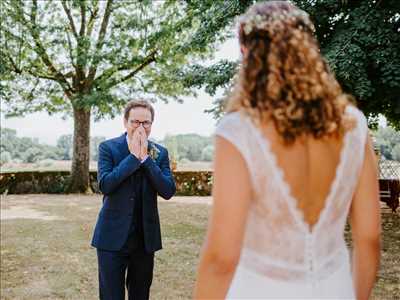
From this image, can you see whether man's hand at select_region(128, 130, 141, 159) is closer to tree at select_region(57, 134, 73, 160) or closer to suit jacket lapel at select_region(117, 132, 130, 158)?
suit jacket lapel at select_region(117, 132, 130, 158)

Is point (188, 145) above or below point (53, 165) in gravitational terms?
above

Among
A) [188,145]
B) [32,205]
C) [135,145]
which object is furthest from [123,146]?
[188,145]

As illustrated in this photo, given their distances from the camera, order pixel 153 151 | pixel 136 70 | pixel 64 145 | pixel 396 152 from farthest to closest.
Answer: pixel 64 145 < pixel 396 152 < pixel 136 70 < pixel 153 151

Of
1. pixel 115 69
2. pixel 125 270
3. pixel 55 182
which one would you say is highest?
pixel 115 69

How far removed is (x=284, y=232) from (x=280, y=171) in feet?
0.71

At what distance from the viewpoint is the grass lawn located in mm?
6695

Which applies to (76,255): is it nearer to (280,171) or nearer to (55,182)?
(280,171)

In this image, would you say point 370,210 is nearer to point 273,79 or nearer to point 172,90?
point 273,79

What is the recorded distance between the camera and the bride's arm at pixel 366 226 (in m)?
1.78

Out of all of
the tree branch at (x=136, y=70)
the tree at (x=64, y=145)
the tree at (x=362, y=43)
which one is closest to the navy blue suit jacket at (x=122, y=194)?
the tree at (x=362, y=43)

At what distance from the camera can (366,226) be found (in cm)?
182

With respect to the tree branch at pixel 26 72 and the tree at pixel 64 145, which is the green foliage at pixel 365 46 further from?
the tree at pixel 64 145

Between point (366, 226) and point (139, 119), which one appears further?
point (139, 119)

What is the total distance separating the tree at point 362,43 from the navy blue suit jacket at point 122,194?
4545 millimetres
